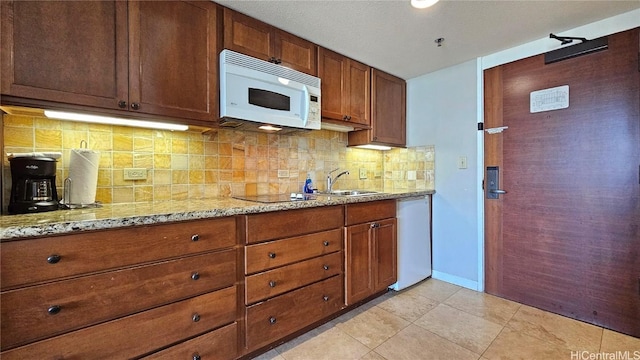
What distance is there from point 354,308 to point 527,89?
226cm

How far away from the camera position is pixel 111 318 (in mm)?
1104

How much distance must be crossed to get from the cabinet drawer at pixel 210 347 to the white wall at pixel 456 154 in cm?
212

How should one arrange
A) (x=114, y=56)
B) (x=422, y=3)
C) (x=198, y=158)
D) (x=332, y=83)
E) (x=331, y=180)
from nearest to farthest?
(x=114, y=56) < (x=422, y=3) < (x=198, y=158) < (x=332, y=83) < (x=331, y=180)

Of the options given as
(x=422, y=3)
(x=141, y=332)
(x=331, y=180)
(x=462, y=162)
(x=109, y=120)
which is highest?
(x=422, y=3)

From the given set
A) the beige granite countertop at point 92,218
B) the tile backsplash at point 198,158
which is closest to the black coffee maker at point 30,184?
the beige granite countertop at point 92,218

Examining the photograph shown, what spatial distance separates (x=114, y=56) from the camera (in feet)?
4.32

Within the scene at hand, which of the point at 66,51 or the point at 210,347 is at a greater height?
the point at 66,51

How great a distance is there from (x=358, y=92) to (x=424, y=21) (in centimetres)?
80

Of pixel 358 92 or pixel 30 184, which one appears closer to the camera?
pixel 30 184

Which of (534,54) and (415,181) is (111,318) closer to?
(415,181)

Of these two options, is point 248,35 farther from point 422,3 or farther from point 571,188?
point 571,188

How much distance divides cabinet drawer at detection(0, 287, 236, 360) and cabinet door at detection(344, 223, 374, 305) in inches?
34.7

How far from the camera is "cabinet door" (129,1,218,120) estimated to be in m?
1.38
